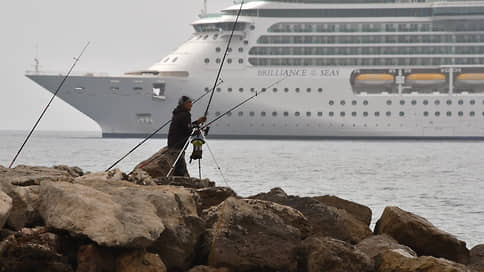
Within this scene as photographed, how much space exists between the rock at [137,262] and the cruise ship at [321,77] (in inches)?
1853

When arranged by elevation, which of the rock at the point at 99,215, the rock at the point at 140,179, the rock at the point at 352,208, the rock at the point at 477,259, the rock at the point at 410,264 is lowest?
the rock at the point at 477,259

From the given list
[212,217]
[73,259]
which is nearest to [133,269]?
[73,259]

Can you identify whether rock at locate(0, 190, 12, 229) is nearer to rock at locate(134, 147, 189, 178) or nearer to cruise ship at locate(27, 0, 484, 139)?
rock at locate(134, 147, 189, 178)

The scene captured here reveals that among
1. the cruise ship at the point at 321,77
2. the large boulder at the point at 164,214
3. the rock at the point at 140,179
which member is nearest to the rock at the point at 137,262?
the large boulder at the point at 164,214

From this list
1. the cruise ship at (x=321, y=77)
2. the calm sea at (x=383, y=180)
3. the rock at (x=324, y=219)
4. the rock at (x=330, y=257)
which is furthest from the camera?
the cruise ship at (x=321, y=77)

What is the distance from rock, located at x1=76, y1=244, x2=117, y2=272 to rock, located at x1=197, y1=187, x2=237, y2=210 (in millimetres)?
2210

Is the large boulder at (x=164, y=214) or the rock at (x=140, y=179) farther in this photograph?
the rock at (x=140, y=179)

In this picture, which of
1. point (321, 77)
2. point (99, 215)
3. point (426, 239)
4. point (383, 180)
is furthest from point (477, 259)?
point (321, 77)

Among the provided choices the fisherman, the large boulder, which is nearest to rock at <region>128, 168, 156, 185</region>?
the large boulder

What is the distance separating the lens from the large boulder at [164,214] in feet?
23.5

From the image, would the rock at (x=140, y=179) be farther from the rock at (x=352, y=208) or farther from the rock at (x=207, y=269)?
the rock at (x=352, y=208)

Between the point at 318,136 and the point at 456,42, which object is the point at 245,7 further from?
the point at 456,42

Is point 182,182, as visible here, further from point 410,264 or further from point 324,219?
point 410,264

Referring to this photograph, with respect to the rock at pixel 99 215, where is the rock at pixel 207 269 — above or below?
below
